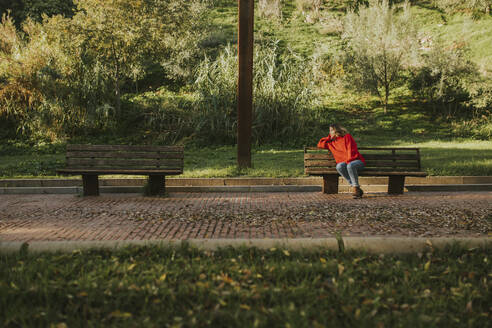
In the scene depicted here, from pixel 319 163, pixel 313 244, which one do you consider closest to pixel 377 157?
pixel 319 163

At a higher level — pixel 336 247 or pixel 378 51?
pixel 378 51

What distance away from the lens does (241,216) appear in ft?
17.4

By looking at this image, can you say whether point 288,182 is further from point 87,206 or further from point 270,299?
point 270,299

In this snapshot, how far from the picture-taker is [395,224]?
4699 millimetres

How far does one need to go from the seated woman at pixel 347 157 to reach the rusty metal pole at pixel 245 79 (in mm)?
2491

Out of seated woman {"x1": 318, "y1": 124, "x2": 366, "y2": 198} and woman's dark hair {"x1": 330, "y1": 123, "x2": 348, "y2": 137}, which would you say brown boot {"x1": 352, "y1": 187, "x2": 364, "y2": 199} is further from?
woman's dark hair {"x1": 330, "y1": 123, "x2": 348, "y2": 137}

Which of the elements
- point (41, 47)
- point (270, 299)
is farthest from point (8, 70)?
point (270, 299)

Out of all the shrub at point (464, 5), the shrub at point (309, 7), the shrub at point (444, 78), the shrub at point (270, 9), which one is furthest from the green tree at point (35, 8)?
the shrub at point (464, 5)

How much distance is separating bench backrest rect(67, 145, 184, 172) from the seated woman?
311 centimetres

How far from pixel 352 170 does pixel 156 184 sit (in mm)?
3907

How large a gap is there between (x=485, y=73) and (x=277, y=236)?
18.9m

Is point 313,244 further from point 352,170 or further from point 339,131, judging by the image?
point 339,131

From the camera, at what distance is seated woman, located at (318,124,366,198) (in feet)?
22.5

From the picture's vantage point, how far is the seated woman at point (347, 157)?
687 cm
